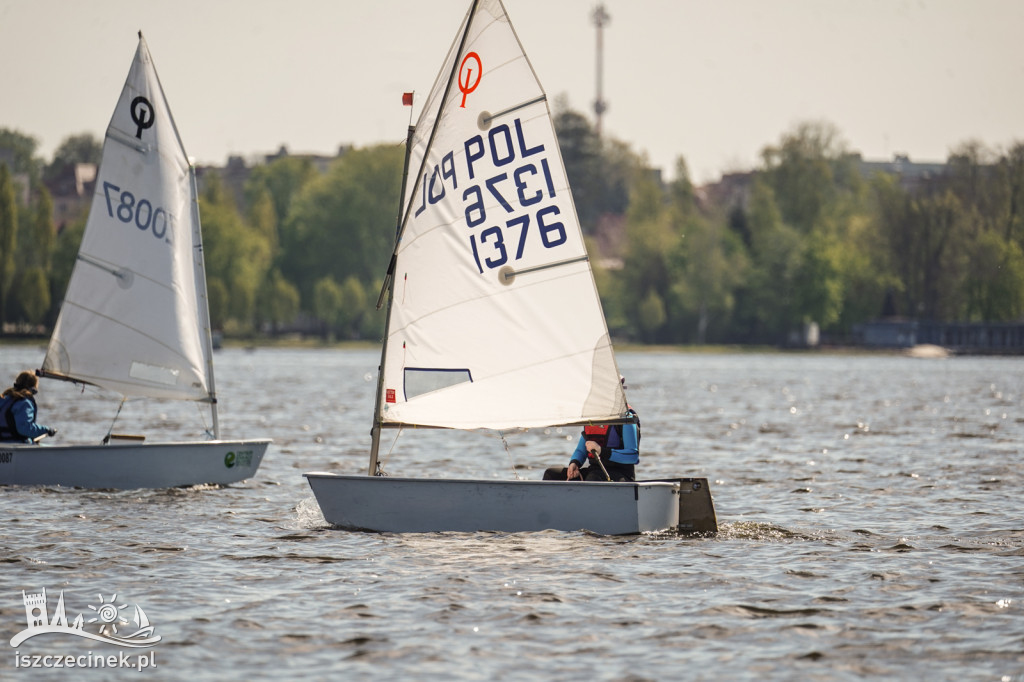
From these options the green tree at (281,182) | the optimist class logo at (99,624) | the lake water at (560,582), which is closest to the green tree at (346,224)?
the green tree at (281,182)

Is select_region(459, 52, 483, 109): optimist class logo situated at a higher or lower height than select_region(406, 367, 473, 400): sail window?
higher

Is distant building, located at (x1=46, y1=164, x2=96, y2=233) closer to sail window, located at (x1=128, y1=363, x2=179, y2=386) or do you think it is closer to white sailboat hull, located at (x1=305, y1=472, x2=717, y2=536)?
sail window, located at (x1=128, y1=363, x2=179, y2=386)

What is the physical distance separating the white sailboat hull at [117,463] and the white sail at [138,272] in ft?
4.26

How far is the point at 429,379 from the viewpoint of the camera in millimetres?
18766

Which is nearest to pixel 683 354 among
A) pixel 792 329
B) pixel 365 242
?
pixel 792 329

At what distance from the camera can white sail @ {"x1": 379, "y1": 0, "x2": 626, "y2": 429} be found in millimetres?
18219

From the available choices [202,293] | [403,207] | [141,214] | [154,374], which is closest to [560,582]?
[403,207]

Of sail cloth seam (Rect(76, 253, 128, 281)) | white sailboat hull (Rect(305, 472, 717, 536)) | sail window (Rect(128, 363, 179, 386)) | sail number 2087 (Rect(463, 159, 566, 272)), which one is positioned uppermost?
sail number 2087 (Rect(463, 159, 566, 272))

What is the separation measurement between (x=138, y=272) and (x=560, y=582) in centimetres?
1168

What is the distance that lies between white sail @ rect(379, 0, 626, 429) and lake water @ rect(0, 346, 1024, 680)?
187cm

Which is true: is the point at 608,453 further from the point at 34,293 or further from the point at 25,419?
the point at 34,293

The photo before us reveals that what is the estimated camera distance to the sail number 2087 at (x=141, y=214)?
24.3 m

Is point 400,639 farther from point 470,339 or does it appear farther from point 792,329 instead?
point 792,329

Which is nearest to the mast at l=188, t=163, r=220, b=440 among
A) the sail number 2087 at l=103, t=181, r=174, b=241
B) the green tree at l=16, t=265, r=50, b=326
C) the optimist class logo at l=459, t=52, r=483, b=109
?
the sail number 2087 at l=103, t=181, r=174, b=241
